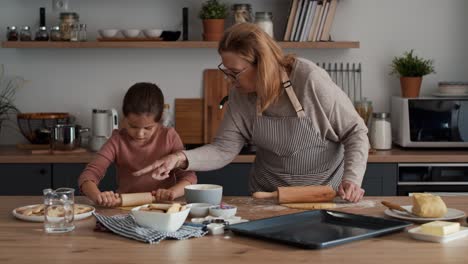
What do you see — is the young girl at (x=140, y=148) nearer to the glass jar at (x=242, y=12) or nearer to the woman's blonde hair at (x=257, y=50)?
the woman's blonde hair at (x=257, y=50)

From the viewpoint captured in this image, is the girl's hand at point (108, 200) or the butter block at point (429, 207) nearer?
the butter block at point (429, 207)

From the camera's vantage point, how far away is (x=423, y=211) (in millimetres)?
2383

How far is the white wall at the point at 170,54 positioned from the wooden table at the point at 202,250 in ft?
8.63

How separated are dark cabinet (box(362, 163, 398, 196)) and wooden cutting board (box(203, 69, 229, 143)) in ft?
3.36

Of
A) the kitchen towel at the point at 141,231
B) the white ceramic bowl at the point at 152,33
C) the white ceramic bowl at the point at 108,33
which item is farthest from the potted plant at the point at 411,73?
the kitchen towel at the point at 141,231

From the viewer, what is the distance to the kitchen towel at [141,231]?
7.05 feet

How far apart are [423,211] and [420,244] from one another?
280 mm

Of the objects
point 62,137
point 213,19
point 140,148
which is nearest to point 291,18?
point 213,19

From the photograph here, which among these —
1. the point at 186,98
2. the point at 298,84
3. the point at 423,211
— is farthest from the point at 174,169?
the point at 186,98

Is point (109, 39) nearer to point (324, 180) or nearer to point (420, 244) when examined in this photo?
point (324, 180)

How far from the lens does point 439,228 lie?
215cm

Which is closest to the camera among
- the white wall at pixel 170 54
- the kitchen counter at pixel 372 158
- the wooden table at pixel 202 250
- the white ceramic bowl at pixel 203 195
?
the wooden table at pixel 202 250

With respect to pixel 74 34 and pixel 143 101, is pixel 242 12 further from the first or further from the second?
pixel 143 101

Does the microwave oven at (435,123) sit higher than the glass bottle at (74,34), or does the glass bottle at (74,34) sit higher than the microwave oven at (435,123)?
the glass bottle at (74,34)
